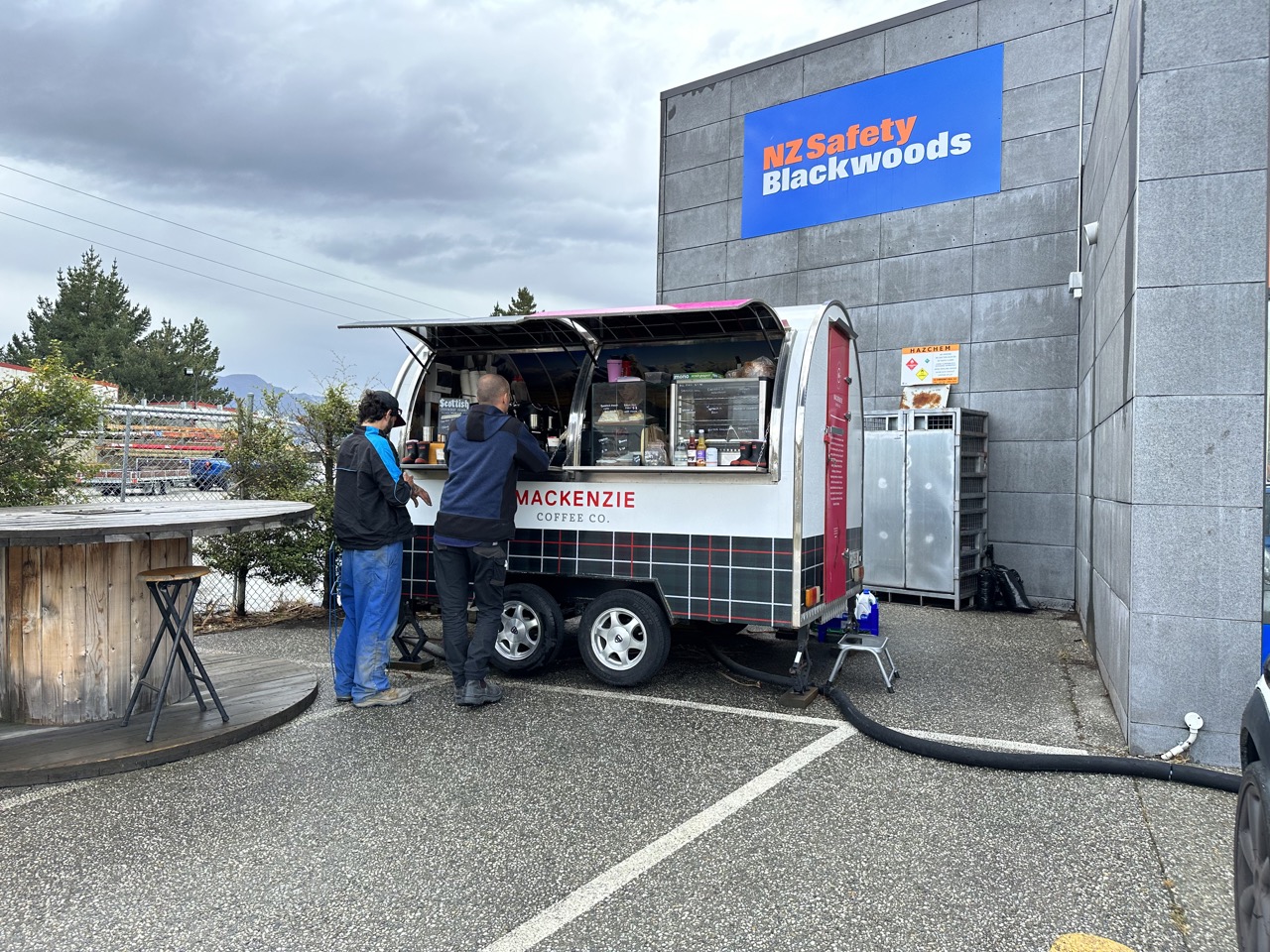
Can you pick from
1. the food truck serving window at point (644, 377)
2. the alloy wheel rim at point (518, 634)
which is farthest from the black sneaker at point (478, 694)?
the food truck serving window at point (644, 377)

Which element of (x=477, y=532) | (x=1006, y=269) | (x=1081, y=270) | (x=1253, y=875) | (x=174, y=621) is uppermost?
(x=1006, y=269)

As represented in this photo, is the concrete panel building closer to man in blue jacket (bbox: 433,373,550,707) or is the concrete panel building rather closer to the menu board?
man in blue jacket (bbox: 433,373,550,707)

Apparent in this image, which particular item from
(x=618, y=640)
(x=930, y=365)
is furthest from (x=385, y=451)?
(x=930, y=365)

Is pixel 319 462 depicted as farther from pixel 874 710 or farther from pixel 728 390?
pixel 874 710

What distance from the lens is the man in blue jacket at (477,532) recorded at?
5473mm

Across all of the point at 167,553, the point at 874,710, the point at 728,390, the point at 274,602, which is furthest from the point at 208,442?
the point at 874,710

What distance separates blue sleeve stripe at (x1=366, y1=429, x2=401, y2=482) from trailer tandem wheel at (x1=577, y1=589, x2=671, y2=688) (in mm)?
1593

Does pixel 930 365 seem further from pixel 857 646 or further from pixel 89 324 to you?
pixel 89 324

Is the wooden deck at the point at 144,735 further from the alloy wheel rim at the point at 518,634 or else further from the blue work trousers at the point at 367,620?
the alloy wheel rim at the point at 518,634

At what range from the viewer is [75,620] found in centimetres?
470

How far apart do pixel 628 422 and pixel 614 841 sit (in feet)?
10.6

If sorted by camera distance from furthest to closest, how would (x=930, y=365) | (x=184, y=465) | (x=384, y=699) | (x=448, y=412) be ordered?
(x=184, y=465), (x=930, y=365), (x=448, y=412), (x=384, y=699)

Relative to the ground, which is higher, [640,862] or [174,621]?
[174,621]

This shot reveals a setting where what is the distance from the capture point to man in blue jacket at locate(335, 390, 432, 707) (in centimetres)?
539
